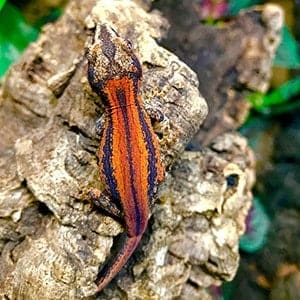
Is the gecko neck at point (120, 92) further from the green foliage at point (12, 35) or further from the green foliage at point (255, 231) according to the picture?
the green foliage at point (255, 231)

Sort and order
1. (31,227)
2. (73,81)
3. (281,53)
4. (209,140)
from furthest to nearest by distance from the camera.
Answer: (281,53), (209,140), (73,81), (31,227)

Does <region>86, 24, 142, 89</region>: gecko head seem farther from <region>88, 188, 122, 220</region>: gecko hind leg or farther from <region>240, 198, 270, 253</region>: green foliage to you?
<region>240, 198, 270, 253</region>: green foliage

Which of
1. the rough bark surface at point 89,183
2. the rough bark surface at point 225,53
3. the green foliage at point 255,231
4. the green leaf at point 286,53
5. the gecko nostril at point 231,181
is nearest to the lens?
the rough bark surface at point 89,183

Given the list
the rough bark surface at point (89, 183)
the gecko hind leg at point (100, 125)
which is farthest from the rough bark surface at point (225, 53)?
the gecko hind leg at point (100, 125)

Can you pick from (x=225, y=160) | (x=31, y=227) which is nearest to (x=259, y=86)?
(x=225, y=160)

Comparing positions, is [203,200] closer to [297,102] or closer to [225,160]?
[225,160]
